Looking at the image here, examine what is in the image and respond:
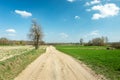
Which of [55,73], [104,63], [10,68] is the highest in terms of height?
[10,68]

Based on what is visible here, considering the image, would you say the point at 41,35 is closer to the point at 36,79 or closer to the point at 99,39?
the point at 36,79

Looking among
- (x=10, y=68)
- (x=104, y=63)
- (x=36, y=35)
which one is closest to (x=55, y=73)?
(x=10, y=68)

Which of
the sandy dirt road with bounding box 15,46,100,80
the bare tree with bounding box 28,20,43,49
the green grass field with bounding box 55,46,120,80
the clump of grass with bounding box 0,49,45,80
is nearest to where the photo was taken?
the sandy dirt road with bounding box 15,46,100,80

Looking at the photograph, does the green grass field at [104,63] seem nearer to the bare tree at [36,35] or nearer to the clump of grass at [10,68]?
the clump of grass at [10,68]

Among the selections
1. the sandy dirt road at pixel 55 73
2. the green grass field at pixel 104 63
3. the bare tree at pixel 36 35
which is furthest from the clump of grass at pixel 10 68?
the bare tree at pixel 36 35

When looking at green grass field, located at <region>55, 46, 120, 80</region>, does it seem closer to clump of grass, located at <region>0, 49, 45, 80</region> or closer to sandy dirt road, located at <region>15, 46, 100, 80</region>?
sandy dirt road, located at <region>15, 46, 100, 80</region>

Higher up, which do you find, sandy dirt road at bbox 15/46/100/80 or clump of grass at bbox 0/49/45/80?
clump of grass at bbox 0/49/45/80

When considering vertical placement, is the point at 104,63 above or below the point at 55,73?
below

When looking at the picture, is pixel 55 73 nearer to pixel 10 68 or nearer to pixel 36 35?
pixel 10 68

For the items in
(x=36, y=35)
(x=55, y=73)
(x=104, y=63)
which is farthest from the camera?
(x=36, y=35)

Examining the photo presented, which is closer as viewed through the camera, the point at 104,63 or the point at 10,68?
the point at 10,68

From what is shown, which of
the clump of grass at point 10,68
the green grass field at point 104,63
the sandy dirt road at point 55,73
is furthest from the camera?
the green grass field at point 104,63

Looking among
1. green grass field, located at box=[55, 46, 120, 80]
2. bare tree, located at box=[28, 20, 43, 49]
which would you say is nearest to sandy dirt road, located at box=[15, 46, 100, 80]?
green grass field, located at box=[55, 46, 120, 80]

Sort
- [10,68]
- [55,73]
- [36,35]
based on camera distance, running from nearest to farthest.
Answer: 1. [55,73]
2. [10,68]
3. [36,35]
